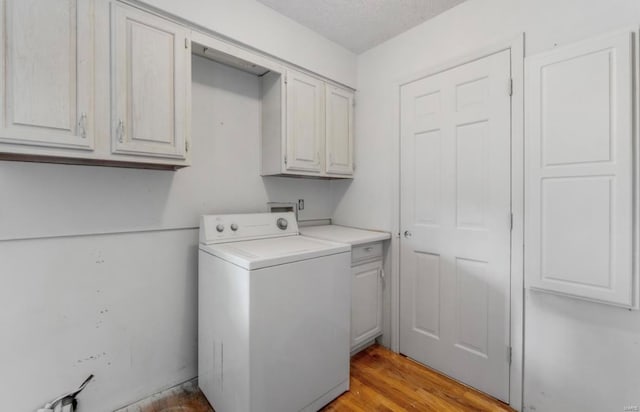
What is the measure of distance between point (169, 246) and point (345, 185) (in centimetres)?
156

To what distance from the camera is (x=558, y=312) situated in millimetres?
1504

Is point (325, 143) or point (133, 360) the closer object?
point (133, 360)

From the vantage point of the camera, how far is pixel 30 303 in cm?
135

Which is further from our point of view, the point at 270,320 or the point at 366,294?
the point at 366,294

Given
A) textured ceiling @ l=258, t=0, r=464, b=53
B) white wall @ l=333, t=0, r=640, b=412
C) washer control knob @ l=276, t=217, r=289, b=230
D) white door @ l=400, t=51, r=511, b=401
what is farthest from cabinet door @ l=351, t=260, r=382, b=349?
textured ceiling @ l=258, t=0, r=464, b=53

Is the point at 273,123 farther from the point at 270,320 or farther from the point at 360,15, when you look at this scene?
the point at 270,320

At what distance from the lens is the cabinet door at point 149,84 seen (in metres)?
1.33

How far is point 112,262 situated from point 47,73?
956 mm

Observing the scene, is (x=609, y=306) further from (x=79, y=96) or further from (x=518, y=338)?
(x=79, y=96)

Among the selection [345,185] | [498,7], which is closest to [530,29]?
[498,7]

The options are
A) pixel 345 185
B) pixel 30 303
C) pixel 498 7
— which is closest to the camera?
pixel 30 303

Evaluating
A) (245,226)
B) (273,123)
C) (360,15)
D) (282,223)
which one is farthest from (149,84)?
(360,15)

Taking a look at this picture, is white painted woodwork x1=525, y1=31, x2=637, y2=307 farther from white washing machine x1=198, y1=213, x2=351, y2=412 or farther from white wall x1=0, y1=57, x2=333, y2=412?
white wall x1=0, y1=57, x2=333, y2=412

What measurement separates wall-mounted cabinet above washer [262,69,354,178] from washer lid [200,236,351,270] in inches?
21.7
